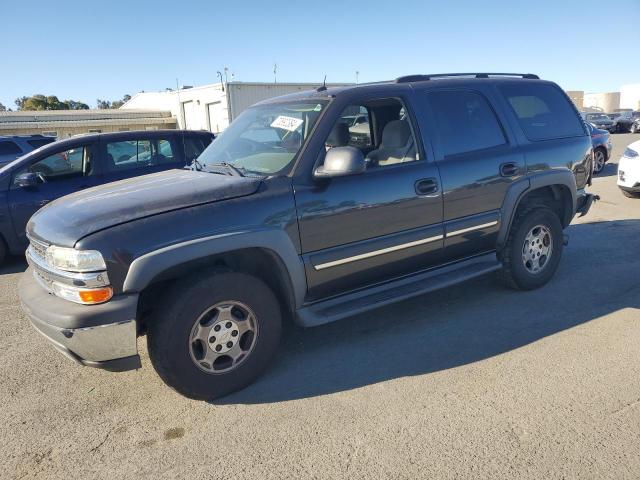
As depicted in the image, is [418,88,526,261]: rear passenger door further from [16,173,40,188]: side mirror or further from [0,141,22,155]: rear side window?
[0,141,22,155]: rear side window

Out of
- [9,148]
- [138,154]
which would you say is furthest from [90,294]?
[9,148]

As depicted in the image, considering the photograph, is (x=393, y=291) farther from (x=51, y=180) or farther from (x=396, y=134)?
(x=51, y=180)

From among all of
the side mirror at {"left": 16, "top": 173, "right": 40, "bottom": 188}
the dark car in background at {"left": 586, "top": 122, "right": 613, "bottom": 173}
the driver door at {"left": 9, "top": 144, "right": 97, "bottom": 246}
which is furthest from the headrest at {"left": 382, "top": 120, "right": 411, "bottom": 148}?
the dark car in background at {"left": 586, "top": 122, "right": 613, "bottom": 173}

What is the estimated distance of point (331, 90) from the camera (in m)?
3.87

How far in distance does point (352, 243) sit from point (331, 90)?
1.26m

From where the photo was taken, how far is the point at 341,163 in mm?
3244

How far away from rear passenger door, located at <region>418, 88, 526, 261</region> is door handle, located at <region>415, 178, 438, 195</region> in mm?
104

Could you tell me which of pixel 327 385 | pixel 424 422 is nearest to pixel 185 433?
pixel 327 385

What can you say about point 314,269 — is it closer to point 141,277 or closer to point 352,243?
point 352,243

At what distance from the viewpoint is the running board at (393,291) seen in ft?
11.3

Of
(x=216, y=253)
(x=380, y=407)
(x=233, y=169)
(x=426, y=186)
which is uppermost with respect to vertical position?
(x=233, y=169)

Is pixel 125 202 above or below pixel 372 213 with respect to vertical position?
above

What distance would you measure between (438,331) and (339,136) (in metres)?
1.77

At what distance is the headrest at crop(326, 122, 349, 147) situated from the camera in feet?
11.9
